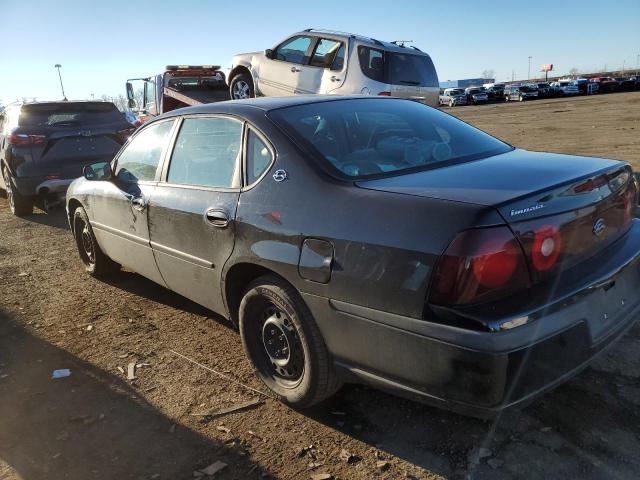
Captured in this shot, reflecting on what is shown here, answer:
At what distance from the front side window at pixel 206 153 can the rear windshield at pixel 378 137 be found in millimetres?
346

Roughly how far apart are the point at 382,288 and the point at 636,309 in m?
1.30

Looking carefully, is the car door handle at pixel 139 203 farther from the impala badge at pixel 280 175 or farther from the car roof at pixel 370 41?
the car roof at pixel 370 41

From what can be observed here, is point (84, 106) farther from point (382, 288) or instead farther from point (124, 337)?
point (382, 288)

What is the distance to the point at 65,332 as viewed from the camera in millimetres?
4105

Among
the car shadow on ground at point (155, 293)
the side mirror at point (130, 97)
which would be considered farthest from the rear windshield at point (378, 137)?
the side mirror at point (130, 97)

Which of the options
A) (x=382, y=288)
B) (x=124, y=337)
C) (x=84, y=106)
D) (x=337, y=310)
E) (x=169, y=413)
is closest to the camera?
(x=382, y=288)

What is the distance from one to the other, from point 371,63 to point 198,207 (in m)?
6.38

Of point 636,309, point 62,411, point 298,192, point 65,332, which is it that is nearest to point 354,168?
point 298,192

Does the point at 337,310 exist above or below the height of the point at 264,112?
below

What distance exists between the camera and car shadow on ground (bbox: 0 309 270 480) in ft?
8.27

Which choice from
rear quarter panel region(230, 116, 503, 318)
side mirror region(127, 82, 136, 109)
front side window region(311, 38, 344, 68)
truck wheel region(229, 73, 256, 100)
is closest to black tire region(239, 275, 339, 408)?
rear quarter panel region(230, 116, 503, 318)

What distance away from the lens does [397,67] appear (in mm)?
9172

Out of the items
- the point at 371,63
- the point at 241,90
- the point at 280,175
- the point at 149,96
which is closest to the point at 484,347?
the point at 280,175

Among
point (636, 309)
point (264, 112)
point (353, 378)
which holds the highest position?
point (264, 112)
